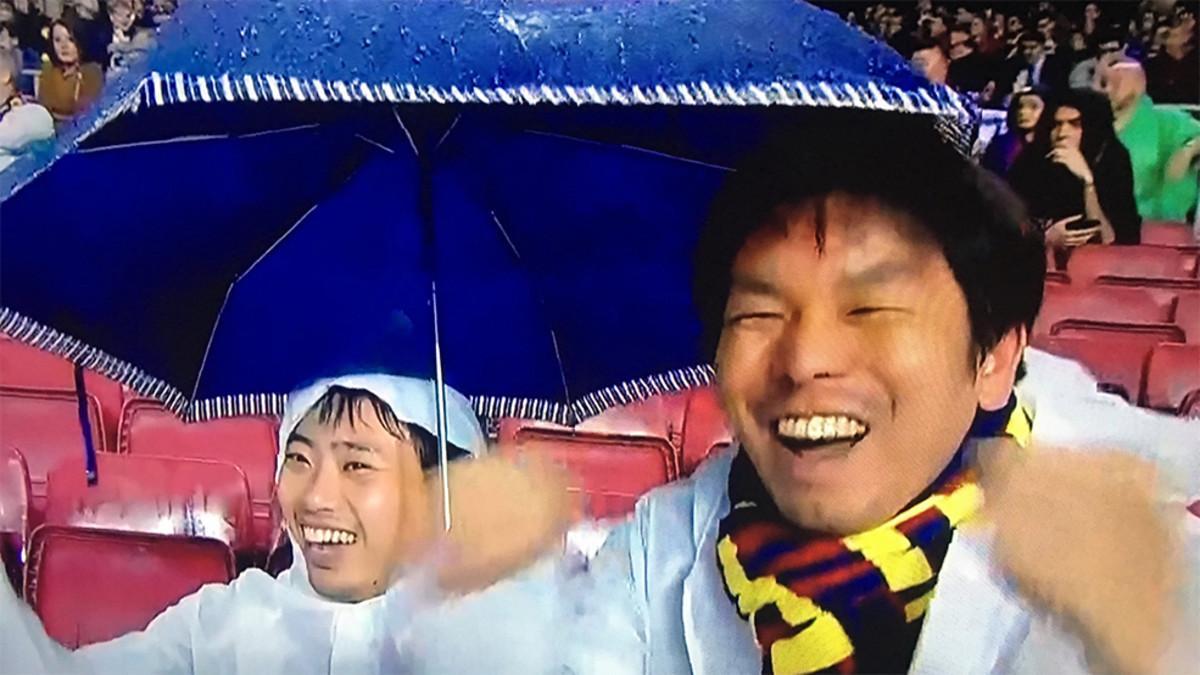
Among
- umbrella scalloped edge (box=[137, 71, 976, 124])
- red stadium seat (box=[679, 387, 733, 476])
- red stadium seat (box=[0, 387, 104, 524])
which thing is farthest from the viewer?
red stadium seat (box=[0, 387, 104, 524])

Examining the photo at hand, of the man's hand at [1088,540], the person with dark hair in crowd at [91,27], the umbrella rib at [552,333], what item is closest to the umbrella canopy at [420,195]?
the umbrella rib at [552,333]

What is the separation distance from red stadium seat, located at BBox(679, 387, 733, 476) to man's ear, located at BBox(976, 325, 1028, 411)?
25cm

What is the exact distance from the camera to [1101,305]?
1.30 metres

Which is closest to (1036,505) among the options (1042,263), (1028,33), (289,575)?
(1042,263)

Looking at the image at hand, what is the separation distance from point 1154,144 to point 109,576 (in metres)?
1.19

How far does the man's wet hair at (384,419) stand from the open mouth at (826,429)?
35 centimetres

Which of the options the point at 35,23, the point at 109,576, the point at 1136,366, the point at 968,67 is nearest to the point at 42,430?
the point at 109,576

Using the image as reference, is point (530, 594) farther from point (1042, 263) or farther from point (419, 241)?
point (1042, 263)

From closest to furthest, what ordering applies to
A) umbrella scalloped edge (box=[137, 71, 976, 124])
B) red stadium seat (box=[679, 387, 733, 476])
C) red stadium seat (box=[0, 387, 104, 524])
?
umbrella scalloped edge (box=[137, 71, 976, 124])
red stadium seat (box=[679, 387, 733, 476])
red stadium seat (box=[0, 387, 104, 524])

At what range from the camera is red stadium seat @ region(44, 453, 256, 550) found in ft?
4.69

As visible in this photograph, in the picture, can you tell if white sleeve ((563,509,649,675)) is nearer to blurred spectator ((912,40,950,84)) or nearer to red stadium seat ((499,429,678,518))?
red stadium seat ((499,429,678,518))

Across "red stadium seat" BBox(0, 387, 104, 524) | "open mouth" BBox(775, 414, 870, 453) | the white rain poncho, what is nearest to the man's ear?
"open mouth" BBox(775, 414, 870, 453)

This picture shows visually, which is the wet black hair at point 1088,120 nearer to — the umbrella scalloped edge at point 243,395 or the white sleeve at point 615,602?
the umbrella scalloped edge at point 243,395

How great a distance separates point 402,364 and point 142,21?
45cm
